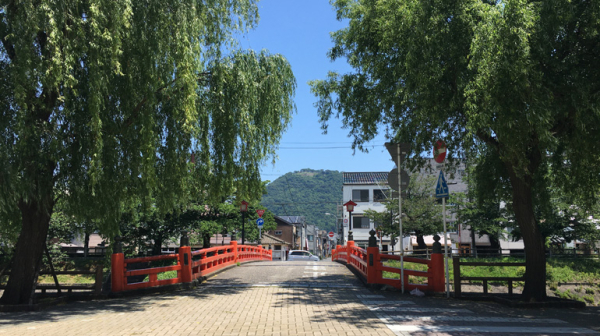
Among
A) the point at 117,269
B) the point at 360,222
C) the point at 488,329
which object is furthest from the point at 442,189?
the point at 360,222

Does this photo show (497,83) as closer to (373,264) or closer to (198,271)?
(373,264)

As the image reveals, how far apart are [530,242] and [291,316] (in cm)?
598

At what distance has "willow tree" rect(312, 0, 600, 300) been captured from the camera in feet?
26.3

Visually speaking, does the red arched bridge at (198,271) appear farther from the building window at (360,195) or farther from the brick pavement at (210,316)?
the building window at (360,195)

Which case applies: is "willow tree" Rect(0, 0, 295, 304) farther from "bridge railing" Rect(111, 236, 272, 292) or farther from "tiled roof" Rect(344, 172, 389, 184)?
"tiled roof" Rect(344, 172, 389, 184)

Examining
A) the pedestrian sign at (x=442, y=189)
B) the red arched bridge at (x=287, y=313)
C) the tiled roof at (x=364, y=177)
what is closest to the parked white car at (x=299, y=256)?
the tiled roof at (x=364, y=177)

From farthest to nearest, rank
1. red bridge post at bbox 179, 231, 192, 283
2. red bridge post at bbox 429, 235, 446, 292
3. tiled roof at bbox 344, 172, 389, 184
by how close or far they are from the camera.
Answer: tiled roof at bbox 344, 172, 389, 184, red bridge post at bbox 179, 231, 192, 283, red bridge post at bbox 429, 235, 446, 292

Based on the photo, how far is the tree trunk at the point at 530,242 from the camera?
10.3m

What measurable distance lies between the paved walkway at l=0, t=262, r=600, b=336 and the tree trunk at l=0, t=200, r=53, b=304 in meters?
0.76

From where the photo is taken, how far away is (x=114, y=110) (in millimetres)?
9438

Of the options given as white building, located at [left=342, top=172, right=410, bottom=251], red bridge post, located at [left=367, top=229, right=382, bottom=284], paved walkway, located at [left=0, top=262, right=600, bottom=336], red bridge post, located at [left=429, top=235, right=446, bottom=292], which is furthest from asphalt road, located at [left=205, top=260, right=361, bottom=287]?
white building, located at [left=342, top=172, right=410, bottom=251]

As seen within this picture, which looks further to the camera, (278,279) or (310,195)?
(310,195)

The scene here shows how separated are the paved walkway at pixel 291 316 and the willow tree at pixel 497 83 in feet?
8.43

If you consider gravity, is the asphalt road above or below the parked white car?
above
